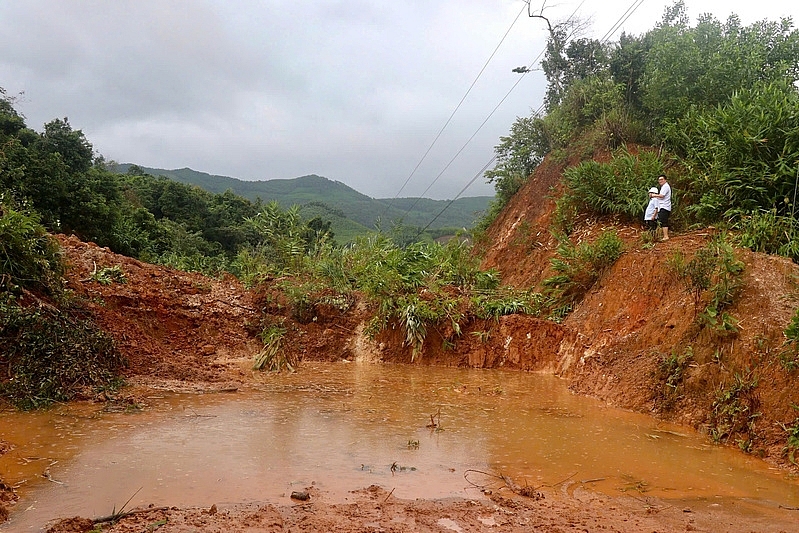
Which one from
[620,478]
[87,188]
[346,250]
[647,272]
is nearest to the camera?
[620,478]

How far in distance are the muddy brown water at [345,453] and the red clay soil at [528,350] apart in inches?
11.9

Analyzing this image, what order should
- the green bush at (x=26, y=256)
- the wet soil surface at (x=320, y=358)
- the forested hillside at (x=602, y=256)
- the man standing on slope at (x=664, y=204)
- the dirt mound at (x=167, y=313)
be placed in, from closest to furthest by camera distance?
the wet soil surface at (x=320, y=358) → the forested hillside at (x=602, y=256) → the green bush at (x=26, y=256) → the dirt mound at (x=167, y=313) → the man standing on slope at (x=664, y=204)

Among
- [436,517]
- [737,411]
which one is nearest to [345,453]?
[436,517]

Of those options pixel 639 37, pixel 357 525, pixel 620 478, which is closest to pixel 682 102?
pixel 639 37

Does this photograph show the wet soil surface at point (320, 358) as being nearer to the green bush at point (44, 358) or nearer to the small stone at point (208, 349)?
the small stone at point (208, 349)

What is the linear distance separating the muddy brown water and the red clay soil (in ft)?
1.00

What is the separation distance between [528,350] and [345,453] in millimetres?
6632

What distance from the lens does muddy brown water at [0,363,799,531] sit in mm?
4645

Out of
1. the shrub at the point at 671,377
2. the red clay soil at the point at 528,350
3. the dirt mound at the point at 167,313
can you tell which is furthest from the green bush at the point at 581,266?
the dirt mound at the point at 167,313

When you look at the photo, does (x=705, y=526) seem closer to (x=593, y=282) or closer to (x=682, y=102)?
(x=593, y=282)

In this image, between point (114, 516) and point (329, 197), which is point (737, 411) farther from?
point (329, 197)

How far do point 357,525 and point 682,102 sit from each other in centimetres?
1436

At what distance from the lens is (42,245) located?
9328 mm

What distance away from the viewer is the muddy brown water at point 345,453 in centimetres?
A: 464
